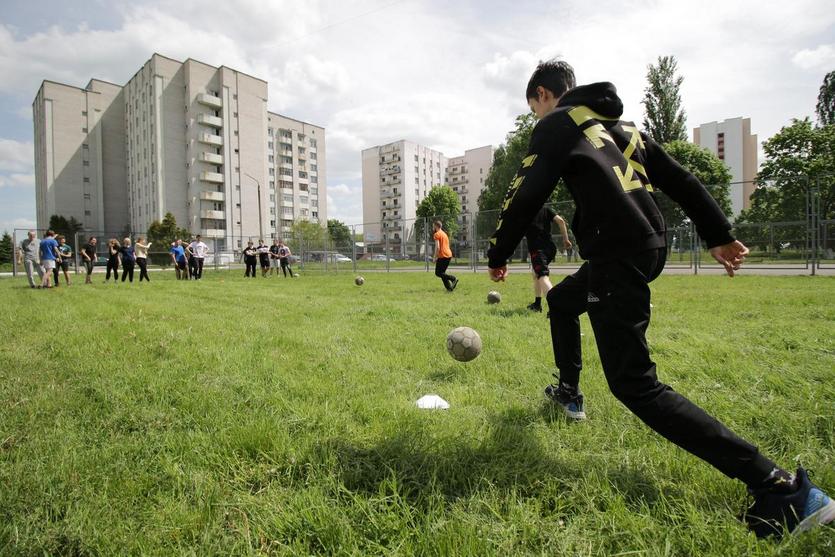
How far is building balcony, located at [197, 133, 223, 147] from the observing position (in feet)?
206

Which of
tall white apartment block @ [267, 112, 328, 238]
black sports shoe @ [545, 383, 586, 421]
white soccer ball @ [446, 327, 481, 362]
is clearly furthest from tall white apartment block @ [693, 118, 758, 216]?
black sports shoe @ [545, 383, 586, 421]

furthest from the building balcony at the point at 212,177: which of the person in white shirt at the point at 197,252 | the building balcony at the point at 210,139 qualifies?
the person in white shirt at the point at 197,252

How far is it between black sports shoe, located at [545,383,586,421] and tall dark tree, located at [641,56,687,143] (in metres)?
42.6

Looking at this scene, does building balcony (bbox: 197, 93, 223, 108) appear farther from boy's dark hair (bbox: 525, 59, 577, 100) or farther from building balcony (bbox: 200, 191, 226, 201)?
boy's dark hair (bbox: 525, 59, 577, 100)

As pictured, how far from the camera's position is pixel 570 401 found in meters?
2.79

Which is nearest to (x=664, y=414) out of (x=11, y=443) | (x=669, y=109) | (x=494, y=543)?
(x=494, y=543)

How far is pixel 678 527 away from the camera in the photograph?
1.65 metres

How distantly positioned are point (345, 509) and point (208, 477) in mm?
752

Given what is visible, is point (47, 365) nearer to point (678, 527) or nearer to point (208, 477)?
point (208, 477)

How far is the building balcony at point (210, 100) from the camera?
6200 centimetres

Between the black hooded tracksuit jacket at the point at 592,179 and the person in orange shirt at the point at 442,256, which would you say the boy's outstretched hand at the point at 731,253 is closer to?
the black hooded tracksuit jacket at the point at 592,179

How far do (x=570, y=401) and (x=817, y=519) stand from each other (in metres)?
1.32

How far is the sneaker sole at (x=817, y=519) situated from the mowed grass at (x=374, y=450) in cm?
3

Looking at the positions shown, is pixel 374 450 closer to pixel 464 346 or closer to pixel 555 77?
pixel 464 346
